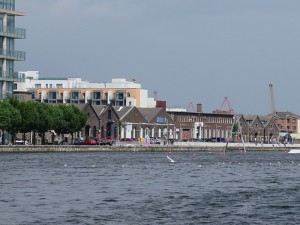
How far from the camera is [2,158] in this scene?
126m

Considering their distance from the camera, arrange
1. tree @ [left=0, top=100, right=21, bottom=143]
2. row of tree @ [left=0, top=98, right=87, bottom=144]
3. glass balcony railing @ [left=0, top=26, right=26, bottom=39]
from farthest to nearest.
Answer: glass balcony railing @ [left=0, top=26, right=26, bottom=39]
row of tree @ [left=0, top=98, right=87, bottom=144]
tree @ [left=0, top=100, right=21, bottom=143]

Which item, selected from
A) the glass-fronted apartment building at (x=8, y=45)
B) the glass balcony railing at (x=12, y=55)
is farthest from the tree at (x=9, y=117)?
the glass balcony railing at (x=12, y=55)

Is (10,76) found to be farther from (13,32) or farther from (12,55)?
(13,32)

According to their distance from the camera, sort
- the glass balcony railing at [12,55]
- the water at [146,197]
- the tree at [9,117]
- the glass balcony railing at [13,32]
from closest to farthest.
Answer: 1. the water at [146,197]
2. the tree at [9,117]
3. the glass balcony railing at [13,32]
4. the glass balcony railing at [12,55]

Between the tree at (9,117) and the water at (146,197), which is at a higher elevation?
the tree at (9,117)

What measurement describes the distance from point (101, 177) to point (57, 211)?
31.8 meters

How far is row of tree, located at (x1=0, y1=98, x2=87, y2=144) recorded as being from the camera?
152250 mm

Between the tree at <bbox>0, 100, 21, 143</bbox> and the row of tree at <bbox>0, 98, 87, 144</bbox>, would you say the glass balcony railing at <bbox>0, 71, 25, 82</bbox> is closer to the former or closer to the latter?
→ the row of tree at <bbox>0, 98, 87, 144</bbox>

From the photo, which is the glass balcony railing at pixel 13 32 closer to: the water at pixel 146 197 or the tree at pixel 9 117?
the tree at pixel 9 117

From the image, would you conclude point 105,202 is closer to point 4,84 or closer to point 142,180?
point 142,180

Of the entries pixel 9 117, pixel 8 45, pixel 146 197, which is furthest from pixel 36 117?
pixel 146 197

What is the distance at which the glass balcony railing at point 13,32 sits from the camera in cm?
16350

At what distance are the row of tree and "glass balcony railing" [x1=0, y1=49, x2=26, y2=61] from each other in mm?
7269

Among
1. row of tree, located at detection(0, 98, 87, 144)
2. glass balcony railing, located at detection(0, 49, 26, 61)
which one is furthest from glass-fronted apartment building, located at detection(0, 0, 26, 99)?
row of tree, located at detection(0, 98, 87, 144)
